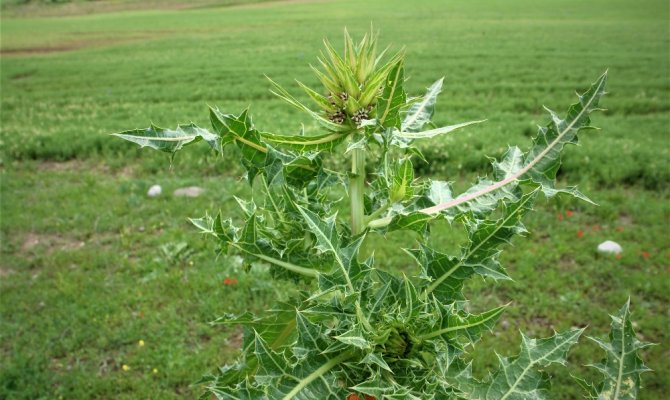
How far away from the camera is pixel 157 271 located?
6227 mm

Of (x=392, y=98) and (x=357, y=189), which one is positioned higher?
(x=392, y=98)

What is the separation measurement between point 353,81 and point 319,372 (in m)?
0.73

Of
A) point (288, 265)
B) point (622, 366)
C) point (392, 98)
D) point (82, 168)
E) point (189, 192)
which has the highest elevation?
point (392, 98)

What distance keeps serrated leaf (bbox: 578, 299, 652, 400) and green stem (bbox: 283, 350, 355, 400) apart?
690 millimetres

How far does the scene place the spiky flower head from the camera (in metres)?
1.38

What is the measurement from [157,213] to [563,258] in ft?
17.8

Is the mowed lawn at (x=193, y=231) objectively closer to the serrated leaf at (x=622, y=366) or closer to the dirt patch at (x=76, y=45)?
the serrated leaf at (x=622, y=366)

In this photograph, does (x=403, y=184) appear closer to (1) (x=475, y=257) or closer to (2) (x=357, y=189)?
(2) (x=357, y=189)

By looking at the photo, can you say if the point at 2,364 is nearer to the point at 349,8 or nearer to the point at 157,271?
the point at 157,271

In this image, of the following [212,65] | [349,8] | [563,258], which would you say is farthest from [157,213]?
[349,8]

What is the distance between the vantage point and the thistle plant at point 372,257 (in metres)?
1.30

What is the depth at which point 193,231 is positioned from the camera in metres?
7.16

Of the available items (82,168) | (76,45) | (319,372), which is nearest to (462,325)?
(319,372)

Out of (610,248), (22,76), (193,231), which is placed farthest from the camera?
(22,76)
